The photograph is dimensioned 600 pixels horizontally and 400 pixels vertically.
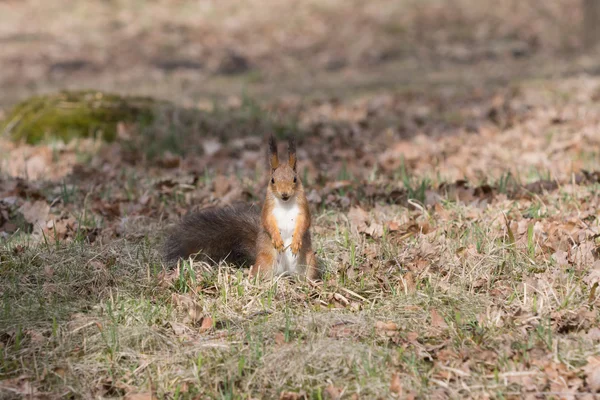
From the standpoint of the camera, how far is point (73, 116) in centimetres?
884

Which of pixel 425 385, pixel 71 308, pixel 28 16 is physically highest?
pixel 28 16

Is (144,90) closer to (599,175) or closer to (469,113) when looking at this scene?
(469,113)

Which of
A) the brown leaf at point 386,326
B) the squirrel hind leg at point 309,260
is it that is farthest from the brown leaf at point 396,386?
the squirrel hind leg at point 309,260

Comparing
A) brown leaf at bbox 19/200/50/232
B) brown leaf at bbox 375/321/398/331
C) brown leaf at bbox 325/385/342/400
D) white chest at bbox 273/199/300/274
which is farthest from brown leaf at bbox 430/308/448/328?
brown leaf at bbox 19/200/50/232

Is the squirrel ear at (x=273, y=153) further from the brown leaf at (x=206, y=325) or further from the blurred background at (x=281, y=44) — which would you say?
the blurred background at (x=281, y=44)

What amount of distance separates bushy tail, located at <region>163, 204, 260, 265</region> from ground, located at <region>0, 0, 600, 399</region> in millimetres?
133

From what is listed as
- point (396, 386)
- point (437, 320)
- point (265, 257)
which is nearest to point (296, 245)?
point (265, 257)

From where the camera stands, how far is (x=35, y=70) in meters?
15.7

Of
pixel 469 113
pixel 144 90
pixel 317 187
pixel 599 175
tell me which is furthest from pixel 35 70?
pixel 599 175

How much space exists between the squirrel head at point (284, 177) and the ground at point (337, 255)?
56 cm

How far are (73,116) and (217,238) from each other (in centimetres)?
514

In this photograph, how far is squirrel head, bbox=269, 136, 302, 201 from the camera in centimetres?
386

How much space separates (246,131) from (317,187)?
2.58 metres

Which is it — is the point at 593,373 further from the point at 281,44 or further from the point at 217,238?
the point at 281,44
